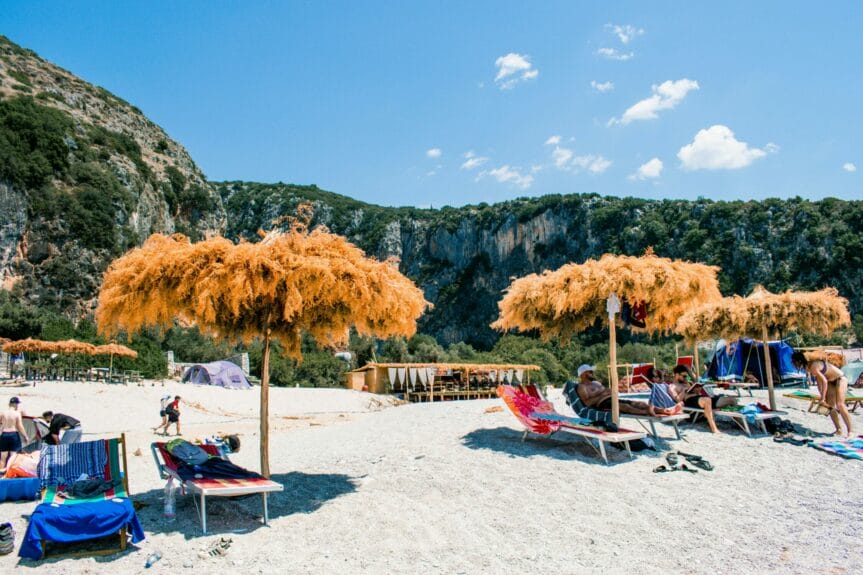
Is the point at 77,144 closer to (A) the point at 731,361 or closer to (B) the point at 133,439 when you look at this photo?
(B) the point at 133,439

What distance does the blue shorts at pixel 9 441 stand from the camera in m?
6.91

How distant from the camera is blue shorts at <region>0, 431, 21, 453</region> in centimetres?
691

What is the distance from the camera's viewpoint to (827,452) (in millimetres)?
7543

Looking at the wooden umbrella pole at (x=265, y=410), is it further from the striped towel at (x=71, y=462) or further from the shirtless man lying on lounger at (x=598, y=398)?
the shirtless man lying on lounger at (x=598, y=398)

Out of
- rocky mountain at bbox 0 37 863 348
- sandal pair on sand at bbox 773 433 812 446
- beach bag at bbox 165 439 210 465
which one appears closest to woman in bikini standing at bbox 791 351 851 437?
sandal pair on sand at bbox 773 433 812 446

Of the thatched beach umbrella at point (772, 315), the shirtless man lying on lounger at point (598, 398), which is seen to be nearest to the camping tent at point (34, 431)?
the shirtless man lying on lounger at point (598, 398)

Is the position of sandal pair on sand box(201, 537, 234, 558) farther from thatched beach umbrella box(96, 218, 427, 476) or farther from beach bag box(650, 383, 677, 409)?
beach bag box(650, 383, 677, 409)

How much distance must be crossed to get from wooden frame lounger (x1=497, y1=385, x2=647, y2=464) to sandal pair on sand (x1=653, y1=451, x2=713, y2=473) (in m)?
0.42

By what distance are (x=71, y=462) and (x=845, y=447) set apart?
9.29 metres

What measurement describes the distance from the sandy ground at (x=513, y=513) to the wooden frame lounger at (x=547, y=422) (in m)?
0.20

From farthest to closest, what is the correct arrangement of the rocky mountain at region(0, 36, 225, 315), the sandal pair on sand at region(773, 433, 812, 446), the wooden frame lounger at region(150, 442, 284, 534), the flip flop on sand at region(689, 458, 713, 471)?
1. the rocky mountain at region(0, 36, 225, 315)
2. the sandal pair on sand at region(773, 433, 812, 446)
3. the flip flop on sand at region(689, 458, 713, 471)
4. the wooden frame lounger at region(150, 442, 284, 534)

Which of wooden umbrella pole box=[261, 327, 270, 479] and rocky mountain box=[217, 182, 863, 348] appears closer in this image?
wooden umbrella pole box=[261, 327, 270, 479]

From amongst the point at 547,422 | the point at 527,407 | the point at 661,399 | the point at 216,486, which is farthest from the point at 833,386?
the point at 216,486

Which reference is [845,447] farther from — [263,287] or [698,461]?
[263,287]
